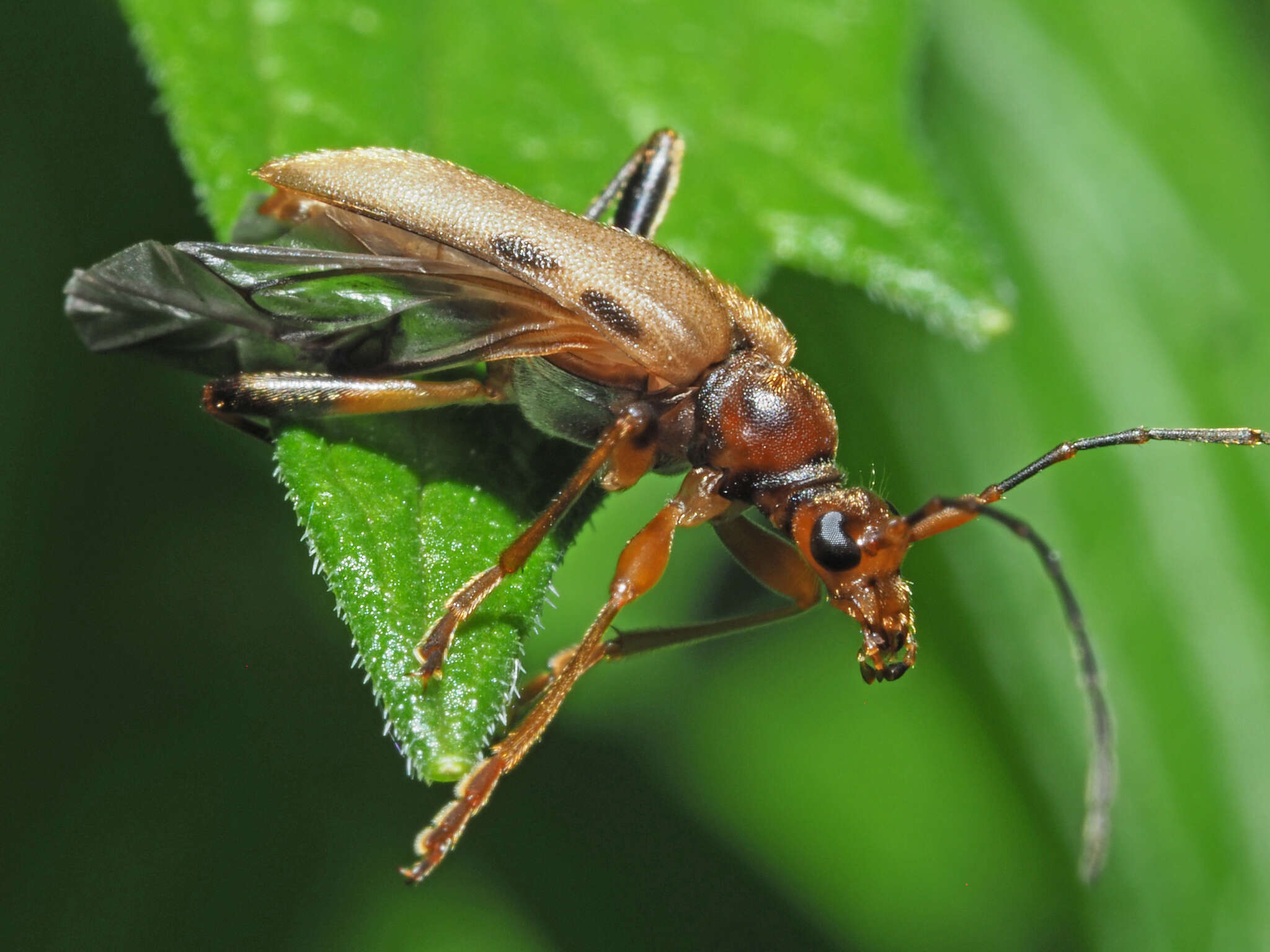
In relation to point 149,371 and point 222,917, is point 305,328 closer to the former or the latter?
point 149,371

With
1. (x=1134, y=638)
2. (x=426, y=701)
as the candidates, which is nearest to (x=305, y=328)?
(x=426, y=701)

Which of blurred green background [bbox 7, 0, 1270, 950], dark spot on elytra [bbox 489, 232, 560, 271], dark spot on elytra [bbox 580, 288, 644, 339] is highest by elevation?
dark spot on elytra [bbox 489, 232, 560, 271]

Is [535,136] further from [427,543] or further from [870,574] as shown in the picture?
[870,574]

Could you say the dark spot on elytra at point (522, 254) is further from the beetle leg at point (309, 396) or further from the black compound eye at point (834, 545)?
A: the black compound eye at point (834, 545)

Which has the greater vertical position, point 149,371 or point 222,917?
point 149,371

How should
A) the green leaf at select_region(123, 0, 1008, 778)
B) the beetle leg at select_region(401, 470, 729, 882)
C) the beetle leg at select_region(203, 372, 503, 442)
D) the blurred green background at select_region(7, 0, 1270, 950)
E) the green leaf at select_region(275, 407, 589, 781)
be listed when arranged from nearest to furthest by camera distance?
1. the green leaf at select_region(275, 407, 589, 781)
2. the beetle leg at select_region(401, 470, 729, 882)
3. the green leaf at select_region(123, 0, 1008, 778)
4. the beetle leg at select_region(203, 372, 503, 442)
5. the blurred green background at select_region(7, 0, 1270, 950)

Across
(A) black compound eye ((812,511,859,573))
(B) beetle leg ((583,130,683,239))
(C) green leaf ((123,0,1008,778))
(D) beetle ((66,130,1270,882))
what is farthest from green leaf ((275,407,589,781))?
(B) beetle leg ((583,130,683,239))

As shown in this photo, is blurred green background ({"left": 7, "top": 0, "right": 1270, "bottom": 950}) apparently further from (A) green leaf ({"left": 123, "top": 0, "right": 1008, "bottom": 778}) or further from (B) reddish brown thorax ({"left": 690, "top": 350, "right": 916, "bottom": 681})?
(A) green leaf ({"left": 123, "top": 0, "right": 1008, "bottom": 778})
